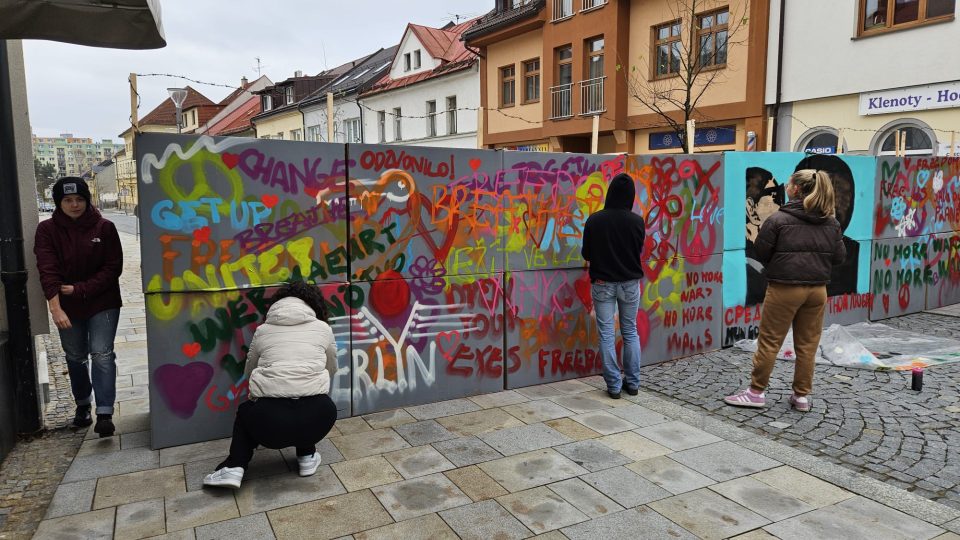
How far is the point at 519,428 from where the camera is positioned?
481 centimetres

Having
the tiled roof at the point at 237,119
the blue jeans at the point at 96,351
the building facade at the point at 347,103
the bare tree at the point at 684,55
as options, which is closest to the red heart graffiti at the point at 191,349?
the blue jeans at the point at 96,351

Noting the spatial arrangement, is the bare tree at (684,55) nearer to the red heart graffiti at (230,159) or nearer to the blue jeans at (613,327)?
the blue jeans at (613,327)

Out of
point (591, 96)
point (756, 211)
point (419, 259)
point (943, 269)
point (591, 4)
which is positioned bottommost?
point (943, 269)

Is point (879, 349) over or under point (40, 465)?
over

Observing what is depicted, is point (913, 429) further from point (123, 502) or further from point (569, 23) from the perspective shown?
point (569, 23)

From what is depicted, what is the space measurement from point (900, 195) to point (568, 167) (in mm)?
5298

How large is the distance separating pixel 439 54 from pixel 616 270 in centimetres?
2817

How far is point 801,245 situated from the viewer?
4961 mm

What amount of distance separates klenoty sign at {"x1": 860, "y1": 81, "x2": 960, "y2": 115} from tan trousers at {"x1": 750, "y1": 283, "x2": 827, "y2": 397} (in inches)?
478

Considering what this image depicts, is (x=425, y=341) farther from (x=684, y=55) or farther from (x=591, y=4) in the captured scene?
(x=591, y=4)

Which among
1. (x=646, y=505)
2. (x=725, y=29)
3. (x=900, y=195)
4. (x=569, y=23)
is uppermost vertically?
(x=569, y=23)

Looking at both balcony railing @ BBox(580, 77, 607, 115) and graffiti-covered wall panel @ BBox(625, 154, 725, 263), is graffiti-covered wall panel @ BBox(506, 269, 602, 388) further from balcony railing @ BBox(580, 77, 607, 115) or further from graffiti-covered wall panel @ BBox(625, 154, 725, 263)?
balcony railing @ BBox(580, 77, 607, 115)

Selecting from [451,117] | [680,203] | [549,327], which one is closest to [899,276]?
[680,203]

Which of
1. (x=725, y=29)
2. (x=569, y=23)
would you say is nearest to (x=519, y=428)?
(x=725, y=29)
